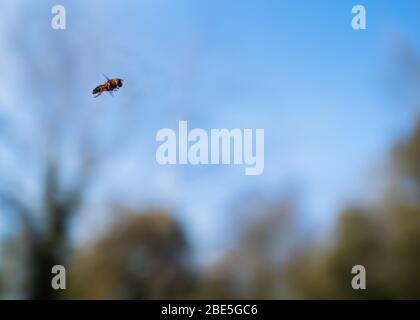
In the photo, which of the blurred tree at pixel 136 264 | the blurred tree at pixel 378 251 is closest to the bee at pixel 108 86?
the blurred tree at pixel 136 264

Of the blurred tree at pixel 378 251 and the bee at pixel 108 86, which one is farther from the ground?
the bee at pixel 108 86

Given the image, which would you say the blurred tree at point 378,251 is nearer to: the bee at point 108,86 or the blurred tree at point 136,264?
the blurred tree at point 136,264

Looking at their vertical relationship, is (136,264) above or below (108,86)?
below

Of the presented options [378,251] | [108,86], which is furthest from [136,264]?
[378,251]

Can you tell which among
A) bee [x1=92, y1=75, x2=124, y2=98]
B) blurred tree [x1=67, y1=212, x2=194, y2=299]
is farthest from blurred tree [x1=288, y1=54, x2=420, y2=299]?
bee [x1=92, y1=75, x2=124, y2=98]

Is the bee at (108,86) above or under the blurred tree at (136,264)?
above

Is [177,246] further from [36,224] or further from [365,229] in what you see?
[365,229]

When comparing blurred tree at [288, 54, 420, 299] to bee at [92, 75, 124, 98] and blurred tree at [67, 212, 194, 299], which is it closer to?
blurred tree at [67, 212, 194, 299]

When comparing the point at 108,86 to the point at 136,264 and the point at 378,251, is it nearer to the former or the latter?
the point at 136,264

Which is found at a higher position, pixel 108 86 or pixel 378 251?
pixel 108 86
